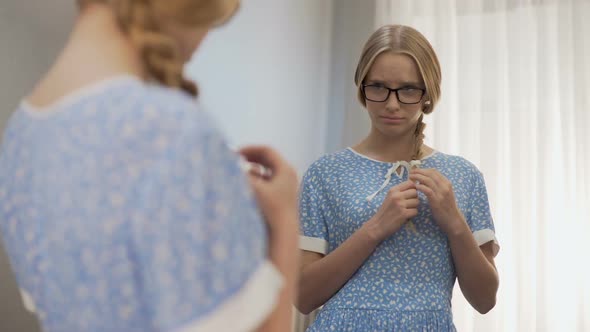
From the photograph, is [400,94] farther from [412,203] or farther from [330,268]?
[330,268]

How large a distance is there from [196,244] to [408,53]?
3.47ft

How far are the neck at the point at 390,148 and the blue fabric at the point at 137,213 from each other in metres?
1.00

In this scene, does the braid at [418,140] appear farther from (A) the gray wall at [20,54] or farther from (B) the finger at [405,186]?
(A) the gray wall at [20,54]

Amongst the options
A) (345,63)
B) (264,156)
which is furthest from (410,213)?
(345,63)

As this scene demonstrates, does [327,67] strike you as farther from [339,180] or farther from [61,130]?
[61,130]

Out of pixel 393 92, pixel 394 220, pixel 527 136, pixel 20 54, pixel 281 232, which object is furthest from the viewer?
pixel 527 136

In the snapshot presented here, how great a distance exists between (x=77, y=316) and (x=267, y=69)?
2.00m

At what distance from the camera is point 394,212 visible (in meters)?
1.39

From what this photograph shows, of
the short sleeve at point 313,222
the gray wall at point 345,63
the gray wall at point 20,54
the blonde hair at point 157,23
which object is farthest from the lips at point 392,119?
the gray wall at point 345,63

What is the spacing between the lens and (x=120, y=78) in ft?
2.02

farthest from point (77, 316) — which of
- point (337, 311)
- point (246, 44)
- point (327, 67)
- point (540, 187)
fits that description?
point (327, 67)

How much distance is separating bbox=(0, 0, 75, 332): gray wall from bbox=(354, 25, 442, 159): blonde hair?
2.14 feet

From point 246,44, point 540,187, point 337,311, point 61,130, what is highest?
point 61,130

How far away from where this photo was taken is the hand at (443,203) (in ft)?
4.64
